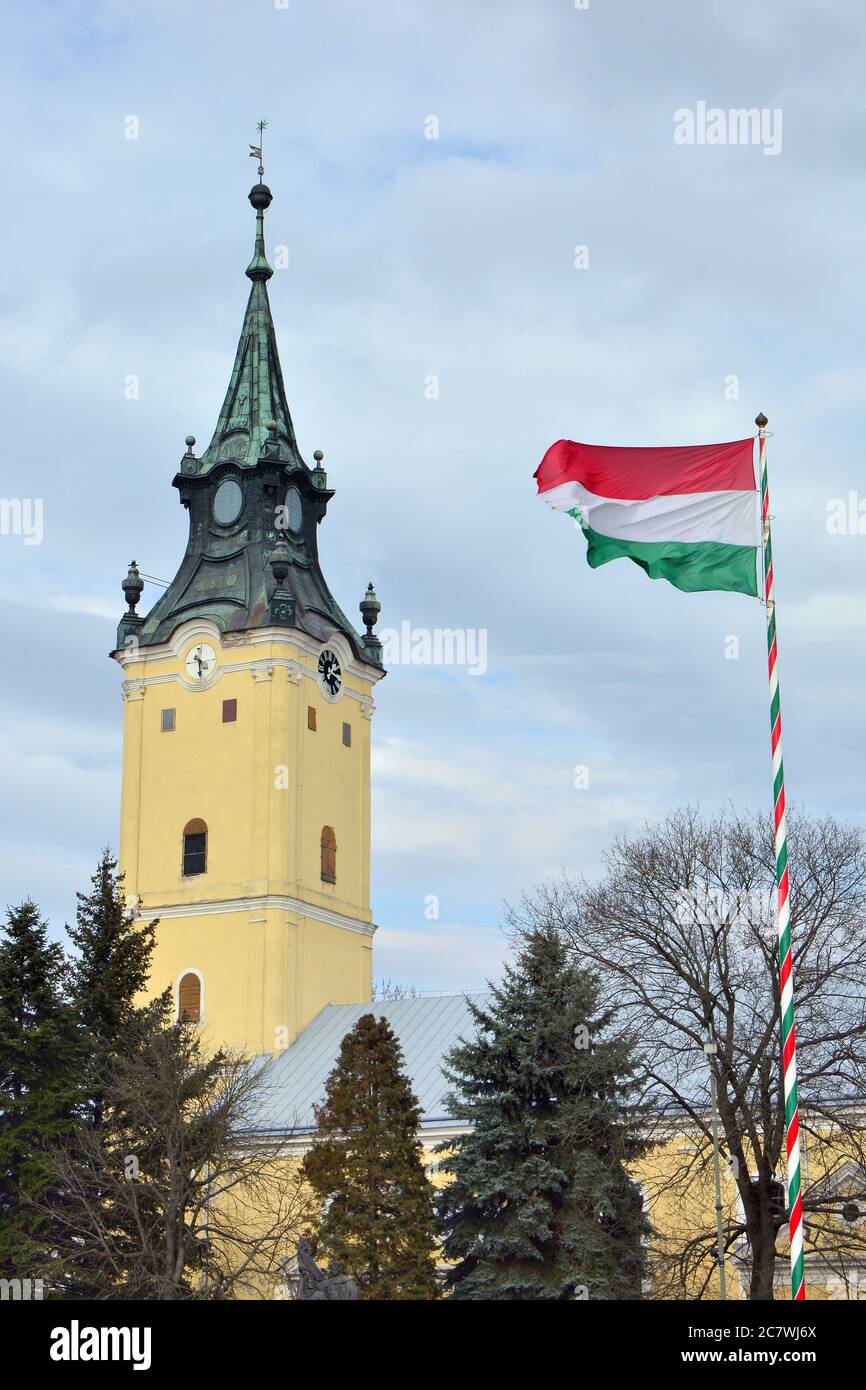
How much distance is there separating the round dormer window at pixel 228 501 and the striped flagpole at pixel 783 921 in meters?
44.6

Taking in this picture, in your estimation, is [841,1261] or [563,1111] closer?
[841,1261]

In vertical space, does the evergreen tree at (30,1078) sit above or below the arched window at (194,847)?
below

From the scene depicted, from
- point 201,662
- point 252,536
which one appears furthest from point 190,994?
point 252,536

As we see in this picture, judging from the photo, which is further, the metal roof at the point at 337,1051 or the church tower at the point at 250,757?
the church tower at the point at 250,757

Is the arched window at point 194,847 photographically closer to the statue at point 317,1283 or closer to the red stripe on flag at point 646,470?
the statue at point 317,1283

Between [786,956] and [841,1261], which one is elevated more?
[786,956]

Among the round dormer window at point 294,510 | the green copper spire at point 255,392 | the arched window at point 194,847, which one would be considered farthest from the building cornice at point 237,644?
the green copper spire at point 255,392

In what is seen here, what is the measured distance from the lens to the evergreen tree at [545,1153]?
1337 inches
